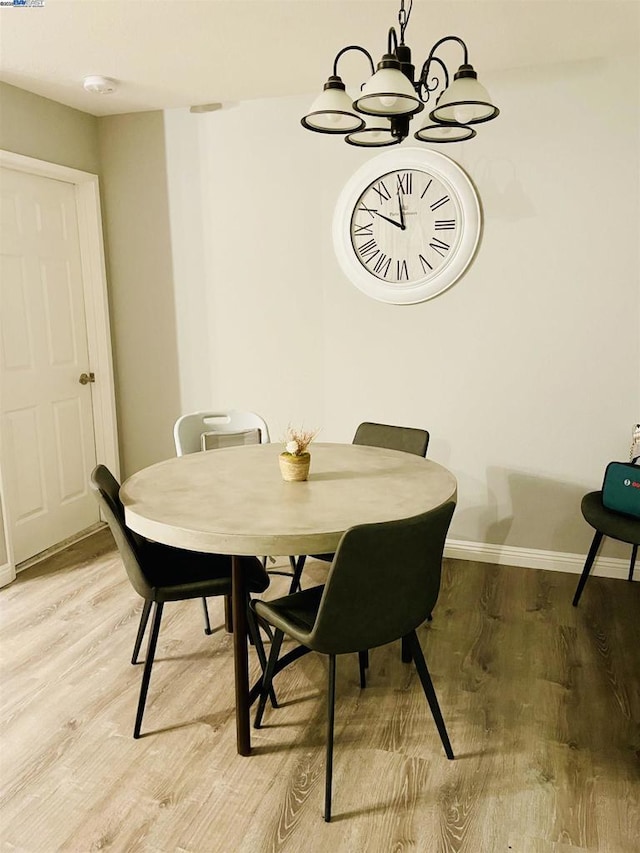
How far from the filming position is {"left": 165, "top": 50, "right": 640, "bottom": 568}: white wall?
309 centimetres

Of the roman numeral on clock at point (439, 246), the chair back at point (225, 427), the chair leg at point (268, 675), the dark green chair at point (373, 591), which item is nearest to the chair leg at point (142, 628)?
the chair leg at point (268, 675)

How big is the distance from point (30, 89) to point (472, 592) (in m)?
3.28

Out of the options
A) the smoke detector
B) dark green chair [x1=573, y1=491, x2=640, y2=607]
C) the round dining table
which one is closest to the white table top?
the round dining table

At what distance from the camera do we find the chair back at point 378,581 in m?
1.67

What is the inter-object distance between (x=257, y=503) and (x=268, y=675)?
560 millimetres

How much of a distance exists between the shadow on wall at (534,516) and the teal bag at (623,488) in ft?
1.36

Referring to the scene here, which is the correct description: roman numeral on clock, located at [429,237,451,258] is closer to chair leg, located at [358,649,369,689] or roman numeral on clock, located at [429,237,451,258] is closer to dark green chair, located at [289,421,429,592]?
dark green chair, located at [289,421,429,592]

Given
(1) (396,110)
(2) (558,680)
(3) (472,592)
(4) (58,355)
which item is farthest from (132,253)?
(2) (558,680)

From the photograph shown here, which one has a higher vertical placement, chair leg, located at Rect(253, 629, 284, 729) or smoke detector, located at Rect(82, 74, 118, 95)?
smoke detector, located at Rect(82, 74, 118, 95)

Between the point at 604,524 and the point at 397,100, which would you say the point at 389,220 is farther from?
the point at 604,524

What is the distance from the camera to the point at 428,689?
77.7 inches

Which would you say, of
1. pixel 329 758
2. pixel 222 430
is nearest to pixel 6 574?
pixel 222 430

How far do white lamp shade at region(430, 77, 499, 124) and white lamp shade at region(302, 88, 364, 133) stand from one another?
246 mm

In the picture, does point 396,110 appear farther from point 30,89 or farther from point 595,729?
point 30,89
